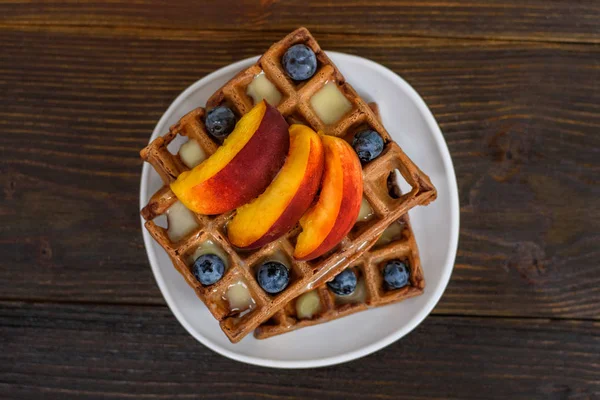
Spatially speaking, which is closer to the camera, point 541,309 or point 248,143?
point 248,143

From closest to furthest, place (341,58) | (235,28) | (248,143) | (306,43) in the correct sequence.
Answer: (248,143)
(306,43)
(341,58)
(235,28)

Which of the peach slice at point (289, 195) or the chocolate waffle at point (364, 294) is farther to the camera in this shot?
the chocolate waffle at point (364, 294)

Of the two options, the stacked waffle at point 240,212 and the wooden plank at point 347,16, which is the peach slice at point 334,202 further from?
the wooden plank at point 347,16

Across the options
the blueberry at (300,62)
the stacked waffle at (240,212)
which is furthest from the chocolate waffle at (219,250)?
the blueberry at (300,62)

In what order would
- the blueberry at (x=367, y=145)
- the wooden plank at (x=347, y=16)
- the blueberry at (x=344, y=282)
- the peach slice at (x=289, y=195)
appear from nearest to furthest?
1. the peach slice at (x=289, y=195)
2. the blueberry at (x=367, y=145)
3. the blueberry at (x=344, y=282)
4. the wooden plank at (x=347, y=16)

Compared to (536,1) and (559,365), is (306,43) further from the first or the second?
(559,365)

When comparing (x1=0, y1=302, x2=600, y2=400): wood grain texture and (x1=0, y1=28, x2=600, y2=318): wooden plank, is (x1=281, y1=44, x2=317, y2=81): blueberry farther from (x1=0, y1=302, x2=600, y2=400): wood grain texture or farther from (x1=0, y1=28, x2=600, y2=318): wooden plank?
(x1=0, y1=302, x2=600, y2=400): wood grain texture

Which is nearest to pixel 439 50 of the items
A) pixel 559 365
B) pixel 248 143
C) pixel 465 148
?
pixel 465 148
